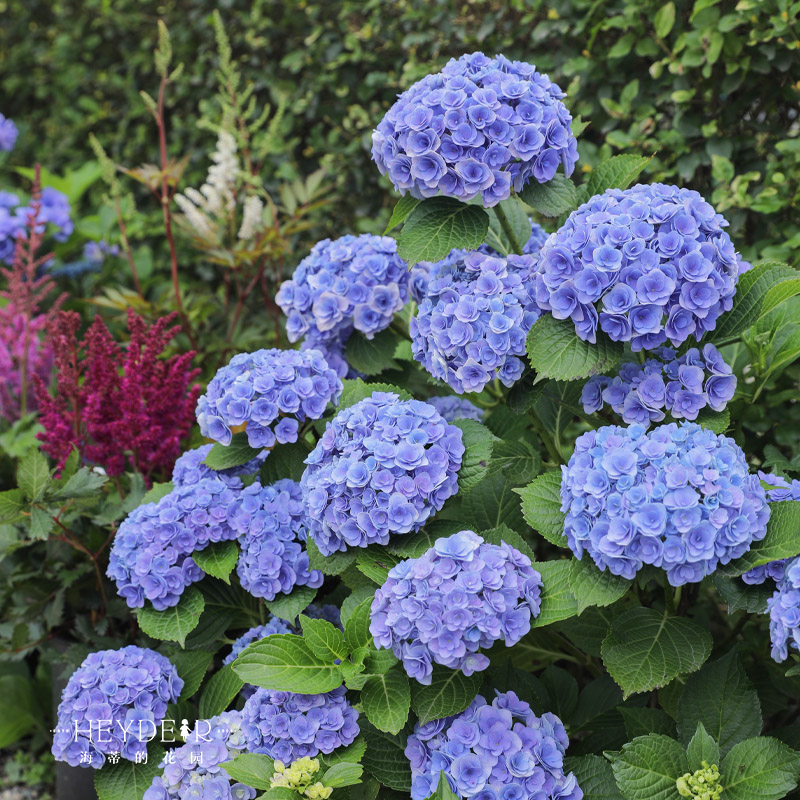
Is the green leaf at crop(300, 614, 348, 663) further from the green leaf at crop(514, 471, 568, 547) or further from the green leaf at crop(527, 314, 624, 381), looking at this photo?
the green leaf at crop(527, 314, 624, 381)

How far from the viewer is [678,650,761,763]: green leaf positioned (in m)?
1.61

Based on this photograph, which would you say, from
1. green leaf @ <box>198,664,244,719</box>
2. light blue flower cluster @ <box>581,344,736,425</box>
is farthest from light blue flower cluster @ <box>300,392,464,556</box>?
green leaf @ <box>198,664,244,719</box>

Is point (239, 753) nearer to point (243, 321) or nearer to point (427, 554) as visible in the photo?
point (427, 554)

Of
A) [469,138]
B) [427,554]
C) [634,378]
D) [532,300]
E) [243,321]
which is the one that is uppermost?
[469,138]

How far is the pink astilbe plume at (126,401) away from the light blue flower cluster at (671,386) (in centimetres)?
117

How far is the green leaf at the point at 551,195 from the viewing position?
1.77 m

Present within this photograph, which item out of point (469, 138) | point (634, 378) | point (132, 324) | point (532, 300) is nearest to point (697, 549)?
point (634, 378)

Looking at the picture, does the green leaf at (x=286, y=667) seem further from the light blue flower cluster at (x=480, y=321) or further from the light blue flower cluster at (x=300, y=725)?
the light blue flower cluster at (x=480, y=321)

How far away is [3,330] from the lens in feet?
9.81

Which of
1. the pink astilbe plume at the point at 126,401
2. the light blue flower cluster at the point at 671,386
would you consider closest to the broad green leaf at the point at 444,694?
the light blue flower cluster at the point at 671,386

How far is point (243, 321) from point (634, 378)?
244 centimetres

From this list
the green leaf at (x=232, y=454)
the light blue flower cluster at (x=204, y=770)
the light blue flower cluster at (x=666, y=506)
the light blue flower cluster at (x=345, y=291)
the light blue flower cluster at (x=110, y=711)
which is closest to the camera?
the light blue flower cluster at (x=666, y=506)

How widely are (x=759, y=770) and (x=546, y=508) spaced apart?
1.87 ft

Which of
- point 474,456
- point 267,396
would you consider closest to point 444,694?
point 474,456
